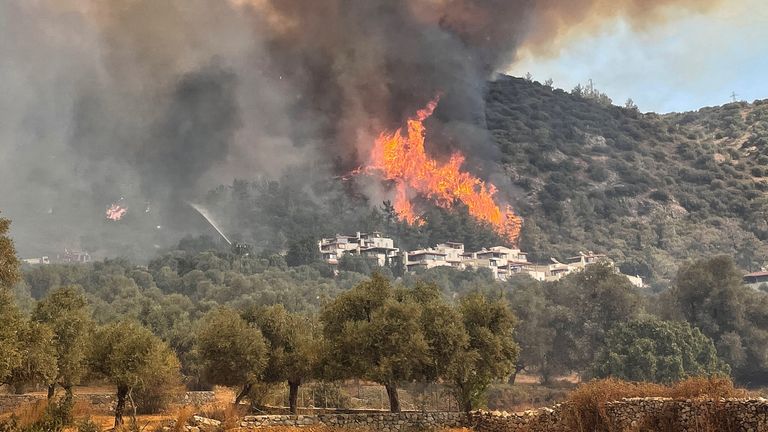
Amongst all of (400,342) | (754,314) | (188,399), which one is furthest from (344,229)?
(400,342)

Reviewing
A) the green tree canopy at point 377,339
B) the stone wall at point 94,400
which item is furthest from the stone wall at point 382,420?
the stone wall at point 94,400

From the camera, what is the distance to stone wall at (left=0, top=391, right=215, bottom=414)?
39.5 m

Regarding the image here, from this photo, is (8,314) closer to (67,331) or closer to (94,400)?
(67,331)

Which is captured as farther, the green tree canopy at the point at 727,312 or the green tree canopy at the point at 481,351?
the green tree canopy at the point at 727,312

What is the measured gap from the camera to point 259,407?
41.1 m

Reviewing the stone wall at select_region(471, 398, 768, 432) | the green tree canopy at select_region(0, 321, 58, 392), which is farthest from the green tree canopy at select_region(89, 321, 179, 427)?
the stone wall at select_region(471, 398, 768, 432)

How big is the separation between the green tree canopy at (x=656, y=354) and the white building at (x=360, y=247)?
3897 inches

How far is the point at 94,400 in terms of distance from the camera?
43.8 metres

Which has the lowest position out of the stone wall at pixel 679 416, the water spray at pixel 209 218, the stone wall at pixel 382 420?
the stone wall at pixel 382 420

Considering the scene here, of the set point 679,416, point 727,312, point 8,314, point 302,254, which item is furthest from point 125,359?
point 302,254

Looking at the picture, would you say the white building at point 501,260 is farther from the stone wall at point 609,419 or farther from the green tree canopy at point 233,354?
the stone wall at point 609,419

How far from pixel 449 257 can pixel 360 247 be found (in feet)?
74.5

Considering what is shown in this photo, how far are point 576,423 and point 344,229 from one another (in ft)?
537

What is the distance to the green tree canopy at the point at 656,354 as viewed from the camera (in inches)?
2381
